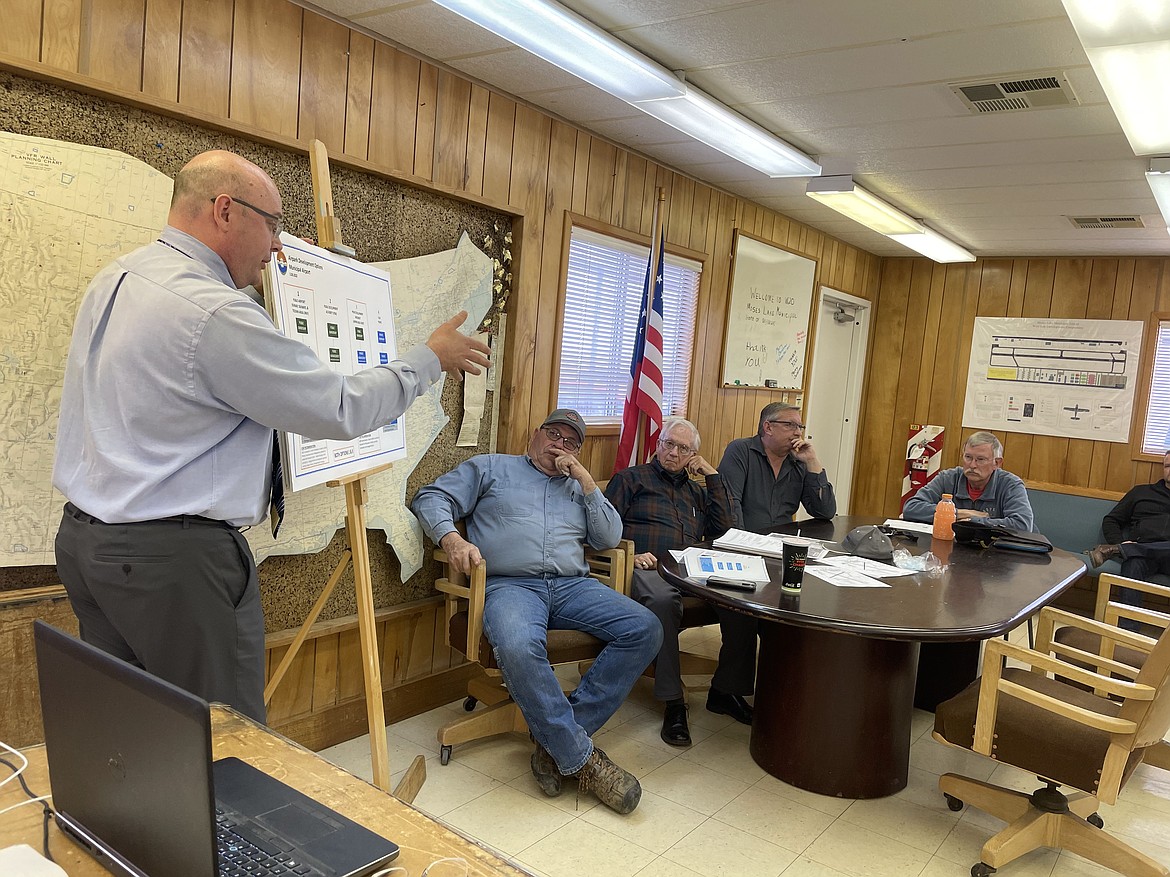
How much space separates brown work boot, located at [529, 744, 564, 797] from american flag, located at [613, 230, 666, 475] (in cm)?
172

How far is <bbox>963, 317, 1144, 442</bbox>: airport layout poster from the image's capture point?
590cm

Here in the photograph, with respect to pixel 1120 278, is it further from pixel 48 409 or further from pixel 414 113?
pixel 48 409

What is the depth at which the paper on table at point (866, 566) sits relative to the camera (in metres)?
3.02

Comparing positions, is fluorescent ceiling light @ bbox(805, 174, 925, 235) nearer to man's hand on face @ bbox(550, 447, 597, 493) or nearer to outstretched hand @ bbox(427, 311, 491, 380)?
man's hand on face @ bbox(550, 447, 597, 493)

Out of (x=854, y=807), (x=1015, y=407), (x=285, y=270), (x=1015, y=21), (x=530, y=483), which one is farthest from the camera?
(x=1015, y=407)

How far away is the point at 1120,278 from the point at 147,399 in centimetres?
637

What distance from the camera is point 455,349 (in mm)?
1867

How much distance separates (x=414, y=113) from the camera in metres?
3.04

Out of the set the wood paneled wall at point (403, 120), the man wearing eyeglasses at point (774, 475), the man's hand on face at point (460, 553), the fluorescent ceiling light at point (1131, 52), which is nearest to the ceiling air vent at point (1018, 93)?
the fluorescent ceiling light at point (1131, 52)

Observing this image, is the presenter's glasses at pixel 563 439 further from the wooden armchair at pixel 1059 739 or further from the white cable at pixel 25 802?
the white cable at pixel 25 802

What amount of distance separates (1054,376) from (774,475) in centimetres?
330

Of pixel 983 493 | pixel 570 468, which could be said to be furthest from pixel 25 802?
pixel 983 493

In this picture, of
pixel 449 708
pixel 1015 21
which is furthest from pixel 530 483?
pixel 1015 21

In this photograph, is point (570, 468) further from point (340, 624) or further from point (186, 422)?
point (186, 422)
